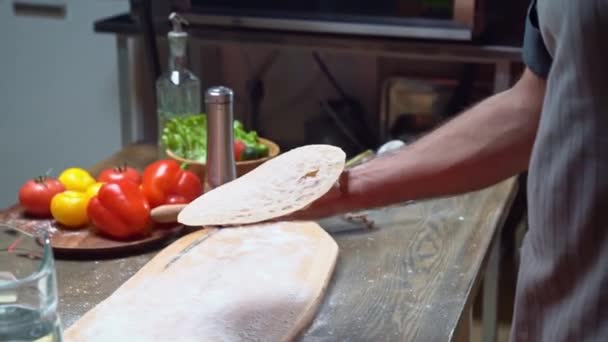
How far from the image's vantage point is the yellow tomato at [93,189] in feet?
4.98

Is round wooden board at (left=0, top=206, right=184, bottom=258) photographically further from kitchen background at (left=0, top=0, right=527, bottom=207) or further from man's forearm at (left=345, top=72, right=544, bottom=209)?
kitchen background at (left=0, top=0, right=527, bottom=207)

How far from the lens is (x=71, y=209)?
1497 mm

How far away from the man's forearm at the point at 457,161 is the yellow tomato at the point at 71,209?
1.45ft

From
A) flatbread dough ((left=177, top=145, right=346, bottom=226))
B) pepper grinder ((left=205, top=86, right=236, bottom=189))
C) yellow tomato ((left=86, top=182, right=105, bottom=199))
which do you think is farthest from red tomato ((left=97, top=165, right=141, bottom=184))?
flatbread dough ((left=177, top=145, right=346, bottom=226))

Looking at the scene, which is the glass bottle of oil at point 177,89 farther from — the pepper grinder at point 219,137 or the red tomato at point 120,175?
the pepper grinder at point 219,137

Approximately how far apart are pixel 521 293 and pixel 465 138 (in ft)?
1.01

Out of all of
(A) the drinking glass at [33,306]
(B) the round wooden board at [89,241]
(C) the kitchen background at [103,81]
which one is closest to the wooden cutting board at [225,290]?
(B) the round wooden board at [89,241]

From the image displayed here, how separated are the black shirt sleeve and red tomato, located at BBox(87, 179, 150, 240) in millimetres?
624

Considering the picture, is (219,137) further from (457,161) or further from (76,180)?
(457,161)

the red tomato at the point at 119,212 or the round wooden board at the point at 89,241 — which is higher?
the red tomato at the point at 119,212

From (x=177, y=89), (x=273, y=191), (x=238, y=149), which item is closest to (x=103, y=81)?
(x=177, y=89)

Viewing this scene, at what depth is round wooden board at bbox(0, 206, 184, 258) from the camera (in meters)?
1.43

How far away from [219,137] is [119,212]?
0.64 feet

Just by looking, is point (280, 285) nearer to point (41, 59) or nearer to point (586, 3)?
point (586, 3)
